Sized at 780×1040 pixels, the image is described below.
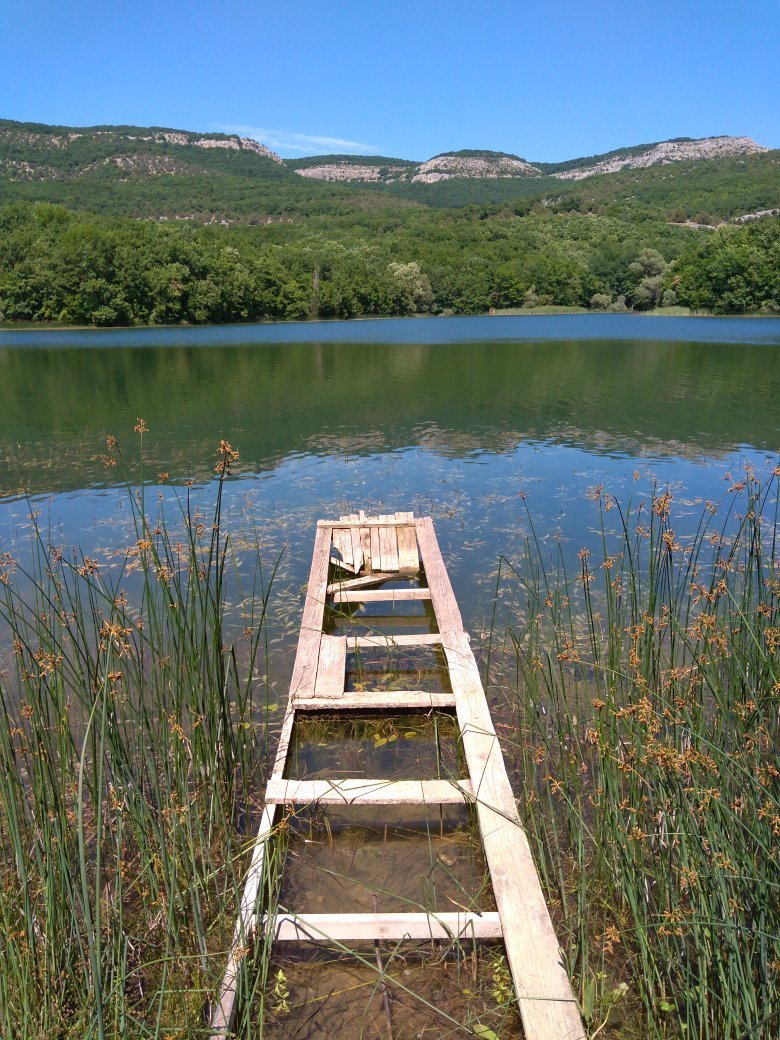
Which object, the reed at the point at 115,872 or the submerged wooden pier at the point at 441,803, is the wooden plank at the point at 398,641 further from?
the reed at the point at 115,872

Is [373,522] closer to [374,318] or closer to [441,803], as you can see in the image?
[441,803]

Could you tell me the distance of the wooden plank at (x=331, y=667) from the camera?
12.9 ft

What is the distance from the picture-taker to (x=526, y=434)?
12633 mm

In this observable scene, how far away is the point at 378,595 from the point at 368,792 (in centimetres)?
268

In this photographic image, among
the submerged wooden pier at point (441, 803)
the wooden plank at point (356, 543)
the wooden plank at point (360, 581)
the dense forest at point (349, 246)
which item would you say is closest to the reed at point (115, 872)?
the submerged wooden pier at point (441, 803)

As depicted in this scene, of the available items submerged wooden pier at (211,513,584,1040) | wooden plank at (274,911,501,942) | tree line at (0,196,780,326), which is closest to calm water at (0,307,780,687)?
submerged wooden pier at (211,513,584,1040)

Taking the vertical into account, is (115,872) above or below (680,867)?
below

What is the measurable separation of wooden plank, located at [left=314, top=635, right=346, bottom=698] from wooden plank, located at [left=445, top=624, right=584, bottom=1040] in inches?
29.2

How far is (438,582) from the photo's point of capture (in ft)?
17.8

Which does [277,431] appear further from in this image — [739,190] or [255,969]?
[739,190]

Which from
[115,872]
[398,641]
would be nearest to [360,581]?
[398,641]

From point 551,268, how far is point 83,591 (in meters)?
57.7

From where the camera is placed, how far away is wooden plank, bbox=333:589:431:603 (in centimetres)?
550

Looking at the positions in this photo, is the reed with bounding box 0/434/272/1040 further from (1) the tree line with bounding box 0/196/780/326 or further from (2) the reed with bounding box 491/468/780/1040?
(1) the tree line with bounding box 0/196/780/326
